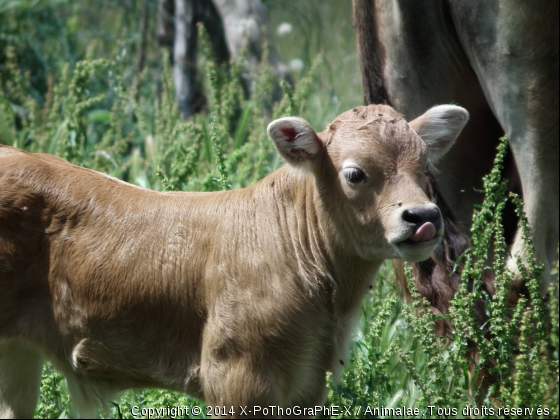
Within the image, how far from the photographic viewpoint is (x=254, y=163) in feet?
19.4

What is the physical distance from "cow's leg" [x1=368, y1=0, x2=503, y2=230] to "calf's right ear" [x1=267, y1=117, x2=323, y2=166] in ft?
4.54

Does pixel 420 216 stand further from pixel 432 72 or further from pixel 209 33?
pixel 209 33

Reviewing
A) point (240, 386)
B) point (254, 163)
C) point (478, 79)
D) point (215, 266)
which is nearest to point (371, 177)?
point (215, 266)

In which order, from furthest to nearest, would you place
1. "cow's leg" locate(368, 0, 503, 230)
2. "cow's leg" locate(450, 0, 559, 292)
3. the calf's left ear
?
"cow's leg" locate(368, 0, 503, 230), "cow's leg" locate(450, 0, 559, 292), the calf's left ear

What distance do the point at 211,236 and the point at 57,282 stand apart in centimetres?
67

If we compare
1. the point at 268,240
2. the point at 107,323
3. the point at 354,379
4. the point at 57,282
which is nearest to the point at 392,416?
the point at 354,379

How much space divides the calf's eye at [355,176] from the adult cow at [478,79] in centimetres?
121

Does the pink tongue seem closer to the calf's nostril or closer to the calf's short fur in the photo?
the calf's nostril

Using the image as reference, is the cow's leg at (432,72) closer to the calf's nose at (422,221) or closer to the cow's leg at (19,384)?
the calf's nose at (422,221)

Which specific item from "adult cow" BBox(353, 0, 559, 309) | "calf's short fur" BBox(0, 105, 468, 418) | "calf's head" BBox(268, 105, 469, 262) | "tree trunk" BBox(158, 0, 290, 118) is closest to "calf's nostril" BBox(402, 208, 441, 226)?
"calf's head" BBox(268, 105, 469, 262)

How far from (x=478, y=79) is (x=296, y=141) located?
1.54 meters

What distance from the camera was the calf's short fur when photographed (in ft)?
10.5

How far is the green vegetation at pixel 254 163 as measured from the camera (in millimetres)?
3506

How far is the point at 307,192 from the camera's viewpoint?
3.41 m
